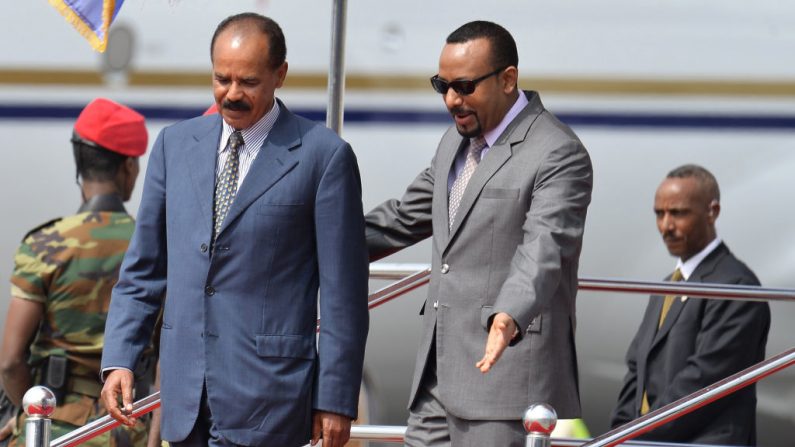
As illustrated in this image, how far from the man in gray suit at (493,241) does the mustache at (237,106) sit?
0.54 meters

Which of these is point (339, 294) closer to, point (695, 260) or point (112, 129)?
point (112, 129)

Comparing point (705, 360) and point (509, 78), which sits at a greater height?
point (509, 78)

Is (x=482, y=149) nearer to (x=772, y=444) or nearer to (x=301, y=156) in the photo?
(x=301, y=156)

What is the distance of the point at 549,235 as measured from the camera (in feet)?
11.0

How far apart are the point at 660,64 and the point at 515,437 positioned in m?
3.24

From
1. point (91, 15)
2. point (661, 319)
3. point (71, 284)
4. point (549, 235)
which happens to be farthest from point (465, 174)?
point (661, 319)

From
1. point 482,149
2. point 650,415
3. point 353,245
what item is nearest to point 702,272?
point 650,415

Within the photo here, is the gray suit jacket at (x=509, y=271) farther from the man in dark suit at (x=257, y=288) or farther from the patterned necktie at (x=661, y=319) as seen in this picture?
the patterned necktie at (x=661, y=319)

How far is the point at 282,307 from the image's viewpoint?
3264mm

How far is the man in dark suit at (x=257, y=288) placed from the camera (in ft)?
10.7

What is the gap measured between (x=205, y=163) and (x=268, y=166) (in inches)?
6.2

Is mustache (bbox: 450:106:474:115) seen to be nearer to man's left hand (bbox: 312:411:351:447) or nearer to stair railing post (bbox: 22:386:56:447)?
man's left hand (bbox: 312:411:351:447)

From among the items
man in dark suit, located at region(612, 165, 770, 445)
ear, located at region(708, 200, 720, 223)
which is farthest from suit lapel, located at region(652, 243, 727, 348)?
ear, located at region(708, 200, 720, 223)

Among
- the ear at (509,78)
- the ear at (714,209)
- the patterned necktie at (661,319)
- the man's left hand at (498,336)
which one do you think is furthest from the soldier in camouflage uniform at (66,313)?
the ear at (714,209)
